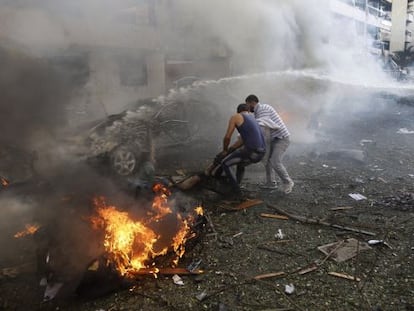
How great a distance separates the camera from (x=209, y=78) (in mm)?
12938

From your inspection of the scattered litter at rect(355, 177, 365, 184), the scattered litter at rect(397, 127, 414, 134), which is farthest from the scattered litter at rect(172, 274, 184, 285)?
the scattered litter at rect(397, 127, 414, 134)

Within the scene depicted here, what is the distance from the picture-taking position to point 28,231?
184 inches

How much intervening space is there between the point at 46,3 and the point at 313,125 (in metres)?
8.47

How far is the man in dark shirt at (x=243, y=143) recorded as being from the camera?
5559 mm

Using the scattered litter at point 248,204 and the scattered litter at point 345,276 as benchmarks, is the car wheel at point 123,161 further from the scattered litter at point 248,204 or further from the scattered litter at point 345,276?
the scattered litter at point 345,276

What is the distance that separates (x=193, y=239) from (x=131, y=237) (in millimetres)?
843

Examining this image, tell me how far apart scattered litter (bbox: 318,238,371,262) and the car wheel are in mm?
4082

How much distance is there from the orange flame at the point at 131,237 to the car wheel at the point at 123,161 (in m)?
2.43

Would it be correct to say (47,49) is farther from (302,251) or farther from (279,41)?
(279,41)

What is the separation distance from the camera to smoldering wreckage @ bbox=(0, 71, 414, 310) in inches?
131

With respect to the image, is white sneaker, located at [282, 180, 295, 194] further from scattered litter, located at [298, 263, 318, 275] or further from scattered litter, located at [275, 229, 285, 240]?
scattered litter, located at [298, 263, 318, 275]

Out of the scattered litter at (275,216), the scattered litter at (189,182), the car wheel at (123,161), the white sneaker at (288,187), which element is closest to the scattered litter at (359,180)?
the white sneaker at (288,187)

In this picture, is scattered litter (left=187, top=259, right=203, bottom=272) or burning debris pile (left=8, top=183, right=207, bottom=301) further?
scattered litter (left=187, top=259, right=203, bottom=272)

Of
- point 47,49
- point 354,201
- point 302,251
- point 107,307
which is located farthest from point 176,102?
point 107,307
